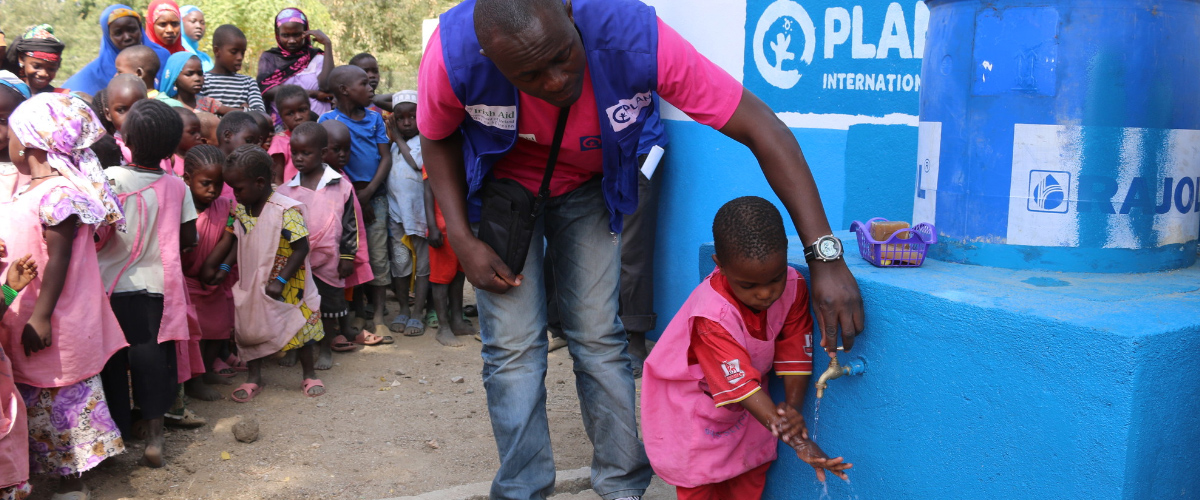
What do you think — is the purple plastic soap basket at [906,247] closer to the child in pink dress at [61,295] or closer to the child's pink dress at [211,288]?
the child in pink dress at [61,295]

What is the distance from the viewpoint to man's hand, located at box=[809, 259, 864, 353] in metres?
2.18

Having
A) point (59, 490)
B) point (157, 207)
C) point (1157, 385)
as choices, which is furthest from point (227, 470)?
point (1157, 385)

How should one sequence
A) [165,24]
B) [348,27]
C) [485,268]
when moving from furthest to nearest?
[348,27] < [165,24] < [485,268]

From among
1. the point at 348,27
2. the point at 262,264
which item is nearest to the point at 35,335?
the point at 262,264

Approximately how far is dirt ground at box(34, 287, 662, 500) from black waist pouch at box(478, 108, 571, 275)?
1.21 m

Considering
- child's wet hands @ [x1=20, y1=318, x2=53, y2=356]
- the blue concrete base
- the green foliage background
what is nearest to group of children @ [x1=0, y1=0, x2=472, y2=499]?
child's wet hands @ [x1=20, y1=318, x2=53, y2=356]

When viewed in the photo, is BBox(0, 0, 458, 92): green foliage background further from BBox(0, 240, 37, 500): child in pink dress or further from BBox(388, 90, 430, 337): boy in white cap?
BBox(0, 240, 37, 500): child in pink dress

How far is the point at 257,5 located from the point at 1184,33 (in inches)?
440

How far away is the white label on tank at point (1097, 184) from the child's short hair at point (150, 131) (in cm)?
322

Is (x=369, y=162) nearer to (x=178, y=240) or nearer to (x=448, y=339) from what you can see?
(x=448, y=339)

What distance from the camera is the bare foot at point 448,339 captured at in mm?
5590

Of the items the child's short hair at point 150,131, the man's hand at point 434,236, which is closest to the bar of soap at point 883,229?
the child's short hair at point 150,131

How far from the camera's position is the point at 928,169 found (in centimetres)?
244

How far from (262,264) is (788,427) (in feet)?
10.4
